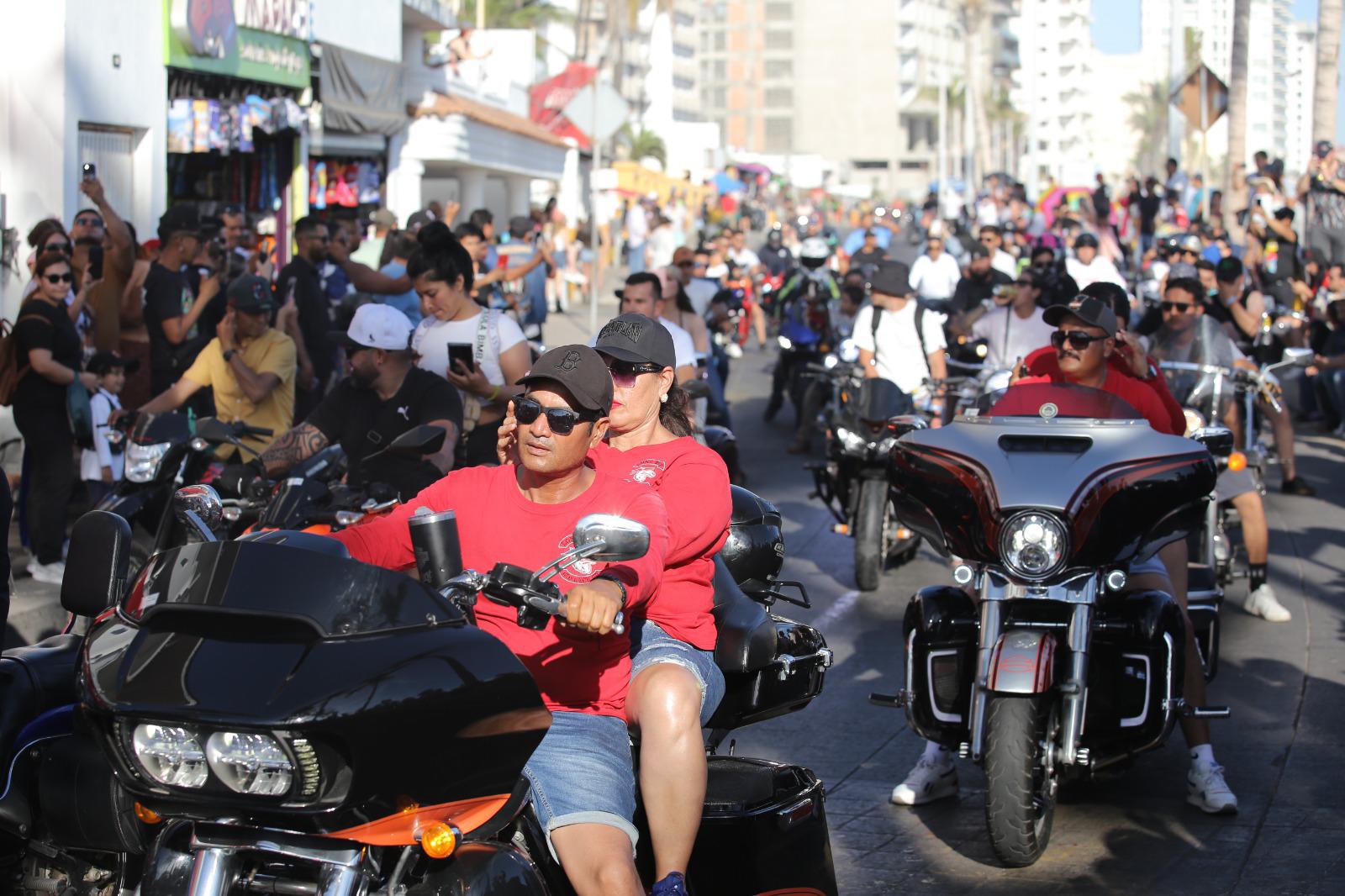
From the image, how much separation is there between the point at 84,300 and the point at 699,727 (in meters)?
9.02

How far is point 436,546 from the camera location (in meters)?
3.54

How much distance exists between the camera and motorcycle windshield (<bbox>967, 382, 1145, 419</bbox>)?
6.54 m

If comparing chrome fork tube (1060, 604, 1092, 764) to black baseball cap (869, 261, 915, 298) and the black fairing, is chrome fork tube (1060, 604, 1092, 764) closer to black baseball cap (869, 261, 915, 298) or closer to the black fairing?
the black fairing

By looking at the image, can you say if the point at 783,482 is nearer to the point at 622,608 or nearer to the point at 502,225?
the point at 622,608

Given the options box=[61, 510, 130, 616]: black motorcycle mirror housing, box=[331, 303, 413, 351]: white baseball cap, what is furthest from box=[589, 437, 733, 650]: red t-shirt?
box=[331, 303, 413, 351]: white baseball cap

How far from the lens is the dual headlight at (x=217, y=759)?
300 cm

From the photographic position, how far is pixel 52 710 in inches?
177

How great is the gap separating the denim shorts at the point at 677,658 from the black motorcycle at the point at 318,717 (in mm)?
813

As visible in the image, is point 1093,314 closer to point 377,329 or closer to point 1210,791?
point 1210,791

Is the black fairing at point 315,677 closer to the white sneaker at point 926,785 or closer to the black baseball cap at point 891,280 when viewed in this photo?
the white sneaker at point 926,785

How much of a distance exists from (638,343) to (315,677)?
260 centimetres

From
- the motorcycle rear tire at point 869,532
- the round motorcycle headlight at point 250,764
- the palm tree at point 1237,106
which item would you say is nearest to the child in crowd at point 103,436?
the motorcycle rear tire at point 869,532

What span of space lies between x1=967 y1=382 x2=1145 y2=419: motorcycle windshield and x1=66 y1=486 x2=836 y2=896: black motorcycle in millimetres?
3531

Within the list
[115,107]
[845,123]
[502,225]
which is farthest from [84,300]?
[845,123]
